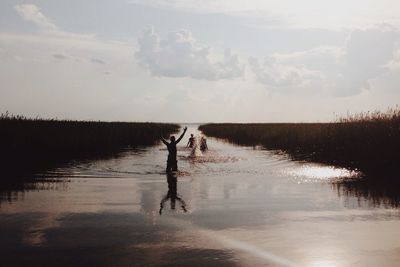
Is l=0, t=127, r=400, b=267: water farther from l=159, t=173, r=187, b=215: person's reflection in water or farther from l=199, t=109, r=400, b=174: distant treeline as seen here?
l=199, t=109, r=400, b=174: distant treeline

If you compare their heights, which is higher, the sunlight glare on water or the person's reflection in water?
the sunlight glare on water

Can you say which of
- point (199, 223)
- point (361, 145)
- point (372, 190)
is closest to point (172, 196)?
point (199, 223)

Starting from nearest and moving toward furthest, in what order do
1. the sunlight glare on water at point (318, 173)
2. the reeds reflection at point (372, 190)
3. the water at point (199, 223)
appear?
the water at point (199, 223)
the reeds reflection at point (372, 190)
the sunlight glare on water at point (318, 173)

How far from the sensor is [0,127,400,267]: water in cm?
790

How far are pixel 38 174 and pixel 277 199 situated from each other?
10.6 m

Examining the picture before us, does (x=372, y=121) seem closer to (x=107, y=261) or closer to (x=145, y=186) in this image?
(x=145, y=186)

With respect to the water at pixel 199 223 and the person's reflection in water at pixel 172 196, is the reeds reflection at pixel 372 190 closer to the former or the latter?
the water at pixel 199 223

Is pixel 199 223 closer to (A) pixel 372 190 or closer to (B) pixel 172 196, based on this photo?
(B) pixel 172 196

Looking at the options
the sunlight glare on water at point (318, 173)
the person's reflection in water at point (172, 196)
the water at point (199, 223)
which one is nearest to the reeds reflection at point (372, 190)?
the water at point (199, 223)

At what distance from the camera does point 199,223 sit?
10742 millimetres

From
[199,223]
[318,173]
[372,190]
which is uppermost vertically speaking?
[318,173]

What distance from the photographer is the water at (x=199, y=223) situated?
7902 mm

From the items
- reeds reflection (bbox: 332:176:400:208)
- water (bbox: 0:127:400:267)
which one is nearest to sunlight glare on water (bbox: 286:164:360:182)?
water (bbox: 0:127:400:267)

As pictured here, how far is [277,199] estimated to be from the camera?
1459 cm
